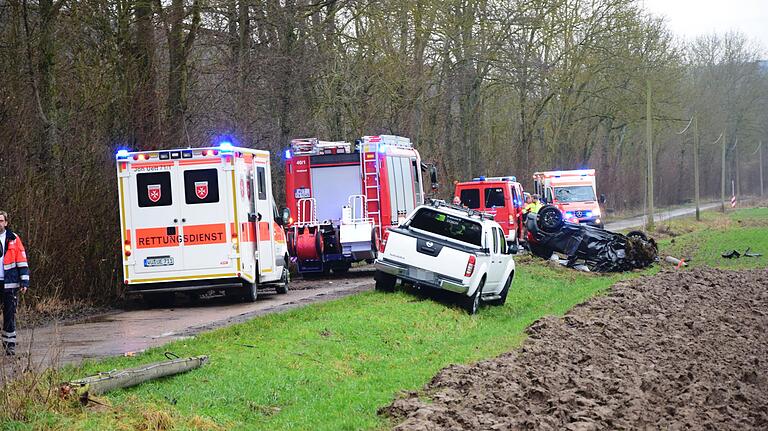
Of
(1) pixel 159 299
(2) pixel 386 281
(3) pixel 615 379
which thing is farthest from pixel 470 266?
(3) pixel 615 379

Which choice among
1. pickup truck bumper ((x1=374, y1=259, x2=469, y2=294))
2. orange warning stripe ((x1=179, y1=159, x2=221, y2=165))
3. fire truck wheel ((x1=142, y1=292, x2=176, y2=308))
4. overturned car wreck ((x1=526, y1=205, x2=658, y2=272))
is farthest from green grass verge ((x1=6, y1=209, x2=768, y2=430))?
overturned car wreck ((x1=526, y1=205, x2=658, y2=272))

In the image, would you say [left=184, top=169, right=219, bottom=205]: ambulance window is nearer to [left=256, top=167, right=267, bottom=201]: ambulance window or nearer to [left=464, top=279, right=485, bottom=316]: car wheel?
[left=256, top=167, right=267, bottom=201]: ambulance window

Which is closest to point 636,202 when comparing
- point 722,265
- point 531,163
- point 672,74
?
point 672,74

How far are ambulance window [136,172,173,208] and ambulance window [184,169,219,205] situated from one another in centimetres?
33

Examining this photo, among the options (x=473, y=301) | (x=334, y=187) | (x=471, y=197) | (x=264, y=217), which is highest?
(x=334, y=187)

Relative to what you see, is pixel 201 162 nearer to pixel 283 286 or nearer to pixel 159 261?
pixel 159 261

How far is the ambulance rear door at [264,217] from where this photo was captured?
21547mm

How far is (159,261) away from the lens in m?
20.0

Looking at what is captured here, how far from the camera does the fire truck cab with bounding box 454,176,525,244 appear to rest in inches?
1533

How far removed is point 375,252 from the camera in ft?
87.6

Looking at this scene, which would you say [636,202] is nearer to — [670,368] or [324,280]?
[324,280]

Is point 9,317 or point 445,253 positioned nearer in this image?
point 9,317

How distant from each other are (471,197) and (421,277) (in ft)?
63.9

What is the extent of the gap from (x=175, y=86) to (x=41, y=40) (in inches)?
224
